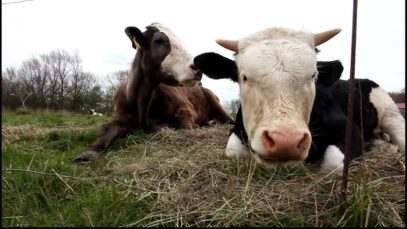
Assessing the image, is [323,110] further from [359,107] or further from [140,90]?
[140,90]

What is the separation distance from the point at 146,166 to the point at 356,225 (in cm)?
197

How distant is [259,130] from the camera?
256 cm

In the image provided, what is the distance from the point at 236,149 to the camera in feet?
11.6

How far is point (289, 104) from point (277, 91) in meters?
0.15

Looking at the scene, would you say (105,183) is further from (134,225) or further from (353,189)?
(353,189)

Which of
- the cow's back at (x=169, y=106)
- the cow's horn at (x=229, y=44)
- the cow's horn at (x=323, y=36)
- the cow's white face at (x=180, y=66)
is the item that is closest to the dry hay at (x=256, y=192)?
the cow's horn at (x=229, y=44)

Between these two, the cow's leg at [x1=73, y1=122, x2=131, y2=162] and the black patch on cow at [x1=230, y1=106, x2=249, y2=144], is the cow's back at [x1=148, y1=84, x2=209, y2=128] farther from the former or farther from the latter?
the black patch on cow at [x1=230, y1=106, x2=249, y2=144]

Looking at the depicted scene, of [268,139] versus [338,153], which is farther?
[338,153]

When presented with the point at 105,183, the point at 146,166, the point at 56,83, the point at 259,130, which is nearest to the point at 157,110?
the point at 146,166

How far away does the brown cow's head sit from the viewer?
605 centimetres

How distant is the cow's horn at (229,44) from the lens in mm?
3783

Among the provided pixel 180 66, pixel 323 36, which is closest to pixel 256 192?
pixel 323 36

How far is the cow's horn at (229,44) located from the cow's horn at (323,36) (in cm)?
80

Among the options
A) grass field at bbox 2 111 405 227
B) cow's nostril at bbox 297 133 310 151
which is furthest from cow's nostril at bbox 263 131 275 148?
grass field at bbox 2 111 405 227
